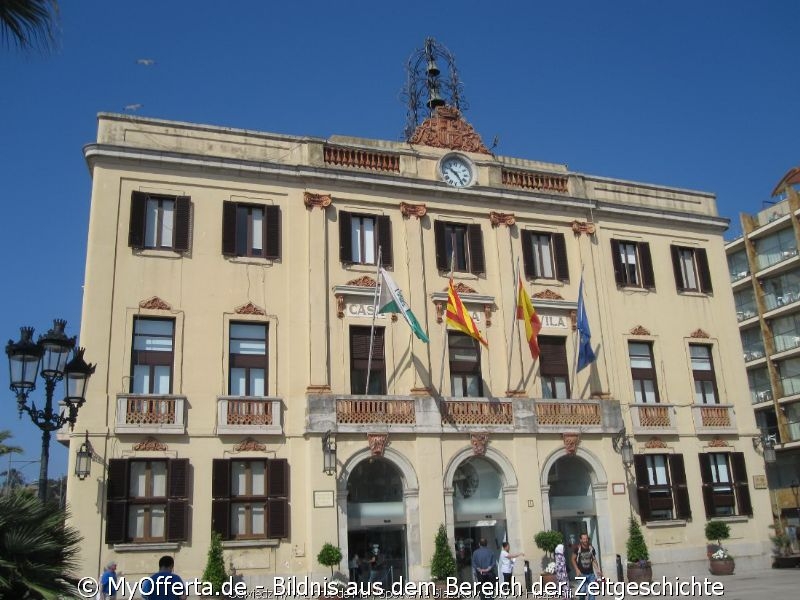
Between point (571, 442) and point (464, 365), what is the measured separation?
14.1 ft

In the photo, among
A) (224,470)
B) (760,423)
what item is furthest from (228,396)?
(760,423)

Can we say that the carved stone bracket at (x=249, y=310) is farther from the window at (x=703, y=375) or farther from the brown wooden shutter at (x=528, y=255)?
the window at (x=703, y=375)

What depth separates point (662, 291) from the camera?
100ft

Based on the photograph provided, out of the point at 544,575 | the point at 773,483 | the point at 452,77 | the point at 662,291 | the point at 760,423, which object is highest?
the point at 452,77

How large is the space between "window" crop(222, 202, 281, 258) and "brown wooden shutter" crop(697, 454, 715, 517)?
16435 millimetres

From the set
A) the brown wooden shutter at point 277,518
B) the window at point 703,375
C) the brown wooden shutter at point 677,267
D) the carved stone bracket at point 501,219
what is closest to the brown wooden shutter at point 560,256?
the carved stone bracket at point 501,219

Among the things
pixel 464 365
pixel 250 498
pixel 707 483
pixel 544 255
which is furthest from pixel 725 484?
pixel 250 498

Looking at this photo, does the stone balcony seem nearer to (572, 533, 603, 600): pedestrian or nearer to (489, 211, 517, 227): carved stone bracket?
(489, 211, 517, 227): carved stone bracket

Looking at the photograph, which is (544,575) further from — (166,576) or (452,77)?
(452,77)

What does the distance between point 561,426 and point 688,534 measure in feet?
19.5

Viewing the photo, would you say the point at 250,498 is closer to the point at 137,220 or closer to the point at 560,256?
the point at 137,220

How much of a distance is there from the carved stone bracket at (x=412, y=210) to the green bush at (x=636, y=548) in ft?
40.6

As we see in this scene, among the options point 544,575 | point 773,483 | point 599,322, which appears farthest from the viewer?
point 773,483

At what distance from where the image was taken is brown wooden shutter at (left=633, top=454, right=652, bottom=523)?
2725 cm
